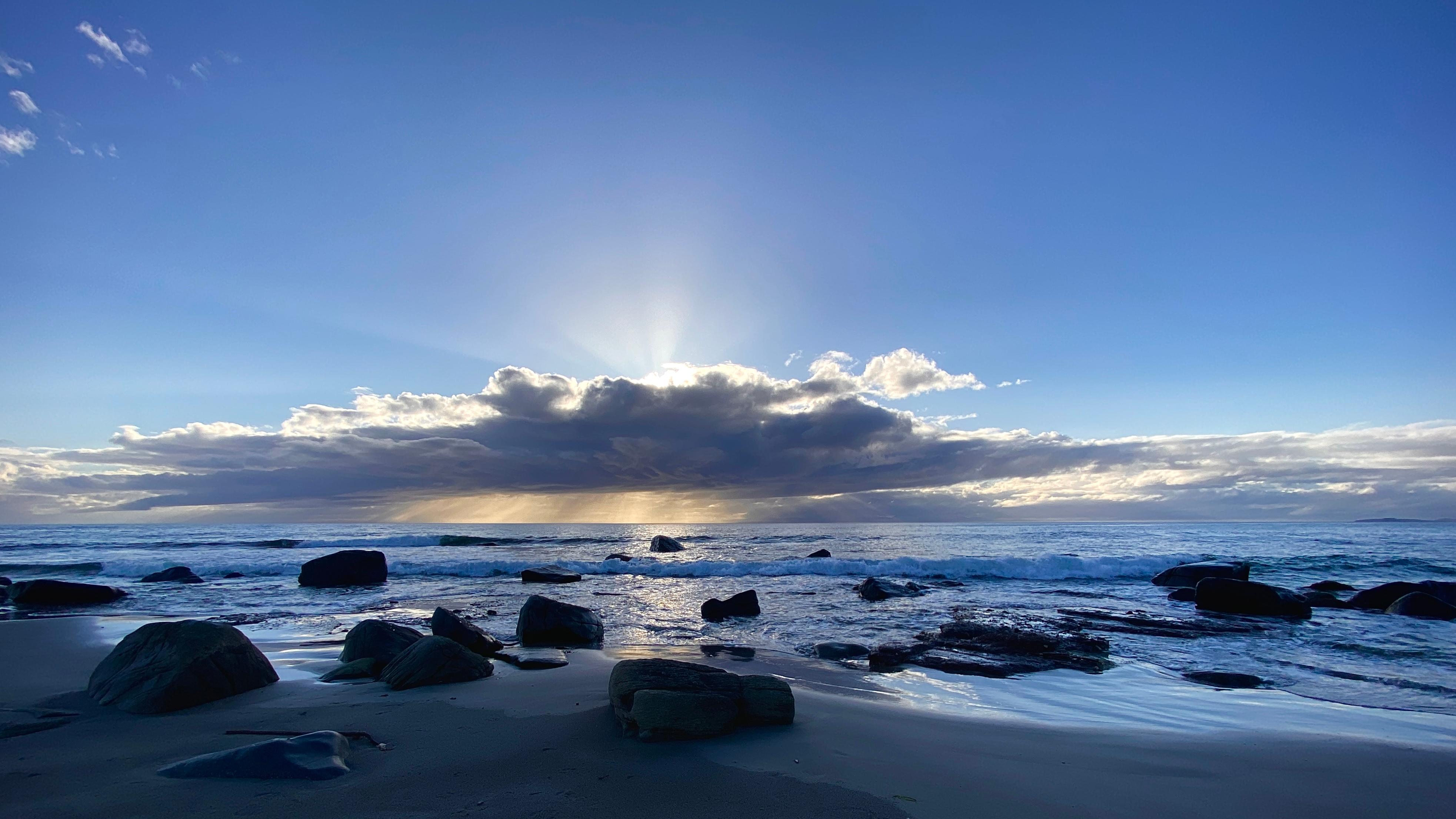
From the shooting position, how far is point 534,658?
9312 mm

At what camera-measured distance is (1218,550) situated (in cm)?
3991

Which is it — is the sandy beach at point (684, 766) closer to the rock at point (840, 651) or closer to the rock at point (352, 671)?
the rock at point (352, 671)

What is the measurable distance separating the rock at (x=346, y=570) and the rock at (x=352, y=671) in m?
17.6

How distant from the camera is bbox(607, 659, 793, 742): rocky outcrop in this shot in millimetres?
5207

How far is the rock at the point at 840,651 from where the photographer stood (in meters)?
10.5

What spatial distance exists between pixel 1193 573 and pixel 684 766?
2533 centimetres

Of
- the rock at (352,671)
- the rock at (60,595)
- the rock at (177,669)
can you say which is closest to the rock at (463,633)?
the rock at (352,671)

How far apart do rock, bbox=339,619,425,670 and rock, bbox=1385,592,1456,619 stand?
21.8 m

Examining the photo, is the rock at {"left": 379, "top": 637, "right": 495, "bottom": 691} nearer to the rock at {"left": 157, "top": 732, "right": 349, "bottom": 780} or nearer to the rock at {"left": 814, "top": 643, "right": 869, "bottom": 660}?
the rock at {"left": 157, "top": 732, "right": 349, "bottom": 780}

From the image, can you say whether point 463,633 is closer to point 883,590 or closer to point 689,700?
point 689,700

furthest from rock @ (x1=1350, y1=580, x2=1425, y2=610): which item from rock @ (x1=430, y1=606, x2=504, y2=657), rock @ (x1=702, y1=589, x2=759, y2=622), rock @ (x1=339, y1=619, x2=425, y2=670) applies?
rock @ (x1=339, y1=619, x2=425, y2=670)

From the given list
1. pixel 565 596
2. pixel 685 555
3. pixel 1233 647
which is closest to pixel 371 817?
pixel 1233 647

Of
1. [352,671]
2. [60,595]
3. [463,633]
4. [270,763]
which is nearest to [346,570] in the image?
[60,595]

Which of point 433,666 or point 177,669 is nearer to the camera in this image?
point 177,669
